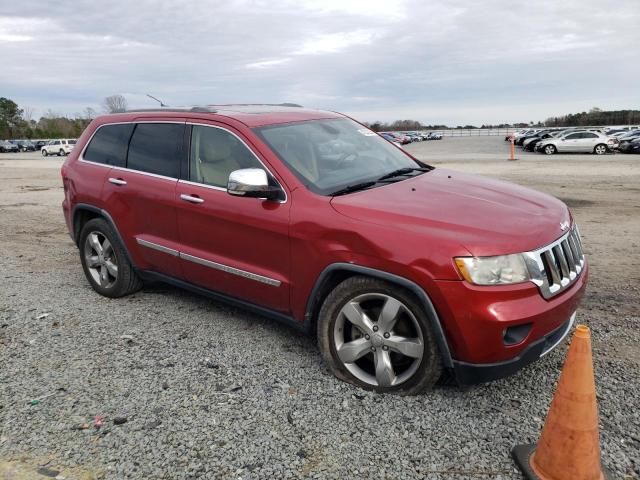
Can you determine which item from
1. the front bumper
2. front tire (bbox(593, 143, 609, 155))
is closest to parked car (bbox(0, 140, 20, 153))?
front tire (bbox(593, 143, 609, 155))

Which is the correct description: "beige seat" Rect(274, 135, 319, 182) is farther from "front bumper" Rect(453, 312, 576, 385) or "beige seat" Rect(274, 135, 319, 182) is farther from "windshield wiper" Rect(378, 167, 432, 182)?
"front bumper" Rect(453, 312, 576, 385)

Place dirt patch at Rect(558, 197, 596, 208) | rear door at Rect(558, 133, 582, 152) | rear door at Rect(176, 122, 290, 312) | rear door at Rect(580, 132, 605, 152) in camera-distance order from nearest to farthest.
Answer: rear door at Rect(176, 122, 290, 312)
dirt patch at Rect(558, 197, 596, 208)
rear door at Rect(580, 132, 605, 152)
rear door at Rect(558, 133, 582, 152)

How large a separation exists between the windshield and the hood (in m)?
0.29

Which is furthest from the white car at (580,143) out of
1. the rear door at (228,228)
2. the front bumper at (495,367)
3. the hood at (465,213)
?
the front bumper at (495,367)

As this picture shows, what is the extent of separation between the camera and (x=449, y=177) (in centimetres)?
407

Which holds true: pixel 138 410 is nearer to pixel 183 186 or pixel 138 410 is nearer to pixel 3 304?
pixel 183 186

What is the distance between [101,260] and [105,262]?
0.07 m

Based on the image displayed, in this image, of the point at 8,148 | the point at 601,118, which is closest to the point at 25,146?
the point at 8,148

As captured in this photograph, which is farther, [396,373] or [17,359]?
[17,359]

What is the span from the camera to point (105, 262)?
5059 mm

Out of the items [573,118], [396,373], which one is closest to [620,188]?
[396,373]

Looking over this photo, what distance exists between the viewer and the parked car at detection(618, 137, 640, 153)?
2830cm

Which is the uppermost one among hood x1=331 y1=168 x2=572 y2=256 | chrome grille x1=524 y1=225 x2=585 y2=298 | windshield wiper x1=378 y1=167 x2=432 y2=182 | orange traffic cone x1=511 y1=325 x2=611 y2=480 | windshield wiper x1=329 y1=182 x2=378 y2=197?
windshield wiper x1=378 y1=167 x2=432 y2=182

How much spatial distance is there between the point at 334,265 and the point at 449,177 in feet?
4.58
